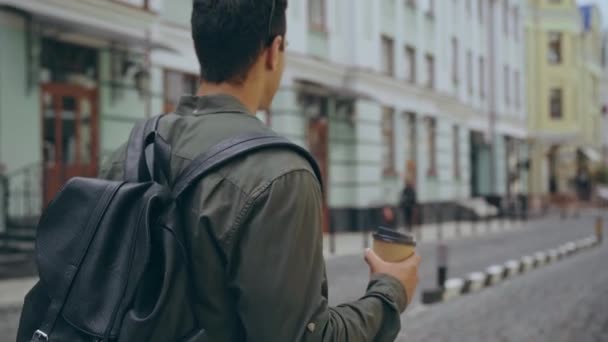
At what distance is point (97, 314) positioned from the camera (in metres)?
1.70

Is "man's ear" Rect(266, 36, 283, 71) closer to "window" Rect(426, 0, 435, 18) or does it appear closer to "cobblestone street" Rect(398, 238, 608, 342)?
"cobblestone street" Rect(398, 238, 608, 342)

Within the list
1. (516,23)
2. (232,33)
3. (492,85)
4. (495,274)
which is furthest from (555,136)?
(232,33)

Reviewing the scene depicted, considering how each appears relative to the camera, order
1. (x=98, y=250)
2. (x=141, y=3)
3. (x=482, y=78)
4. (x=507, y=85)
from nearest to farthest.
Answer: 1. (x=98, y=250)
2. (x=141, y=3)
3. (x=482, y=78)
4. (x=507, y=85)

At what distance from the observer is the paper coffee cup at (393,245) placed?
6.63 ft

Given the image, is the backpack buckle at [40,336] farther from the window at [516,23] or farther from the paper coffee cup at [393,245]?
the window at [516,23]

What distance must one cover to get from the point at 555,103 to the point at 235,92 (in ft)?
157

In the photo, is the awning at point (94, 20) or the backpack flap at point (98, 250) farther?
the awning at point (94, 20)

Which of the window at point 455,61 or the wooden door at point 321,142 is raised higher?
the window at point 455,61

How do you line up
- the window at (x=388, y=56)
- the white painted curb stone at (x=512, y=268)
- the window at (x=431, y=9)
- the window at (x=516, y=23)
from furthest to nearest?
the window at (x=516, y=23) < the window at (x=431, y=9) < the window at (x=388, y=56) < the white painted curb stone at (x=512, y=268)

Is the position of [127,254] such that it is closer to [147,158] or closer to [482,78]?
[147,158]

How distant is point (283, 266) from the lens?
1614 millimetres

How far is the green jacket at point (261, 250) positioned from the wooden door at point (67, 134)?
12.3 metres

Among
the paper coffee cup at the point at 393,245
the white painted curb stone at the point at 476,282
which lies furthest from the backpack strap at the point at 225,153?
the white painted curb stone at the point at 476,282

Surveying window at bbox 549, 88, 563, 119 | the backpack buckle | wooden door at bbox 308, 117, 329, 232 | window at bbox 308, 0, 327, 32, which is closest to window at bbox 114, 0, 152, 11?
window at bbox 308, 0, 327, 32
